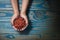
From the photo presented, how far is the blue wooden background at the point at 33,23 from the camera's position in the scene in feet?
4.43

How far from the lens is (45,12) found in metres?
1.36

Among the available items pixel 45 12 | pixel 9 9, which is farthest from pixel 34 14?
pixel 9 9

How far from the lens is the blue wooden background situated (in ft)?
4.43

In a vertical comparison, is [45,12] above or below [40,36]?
above

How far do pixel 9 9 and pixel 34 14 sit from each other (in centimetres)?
20

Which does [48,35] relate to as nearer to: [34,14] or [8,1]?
[34,14]

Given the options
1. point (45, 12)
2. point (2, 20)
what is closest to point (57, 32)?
point (45, 12)

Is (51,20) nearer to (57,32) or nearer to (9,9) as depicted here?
(57,32)

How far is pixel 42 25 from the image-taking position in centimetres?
137

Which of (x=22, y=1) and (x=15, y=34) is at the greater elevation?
(x=22, y=1)

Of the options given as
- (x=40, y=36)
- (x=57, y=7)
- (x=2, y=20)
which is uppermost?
(x=57, y=7)

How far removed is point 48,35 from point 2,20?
38cm

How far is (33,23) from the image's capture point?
4.48 feet

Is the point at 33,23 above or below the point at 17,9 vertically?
below
